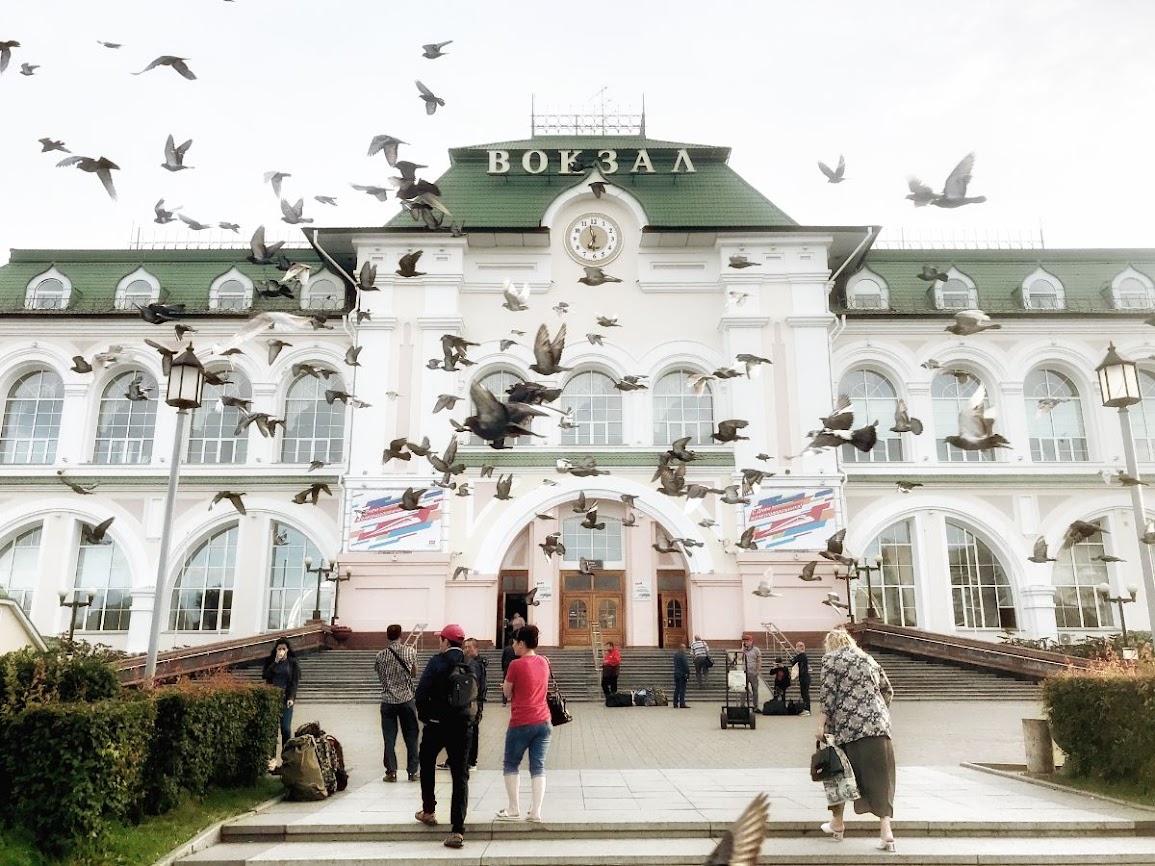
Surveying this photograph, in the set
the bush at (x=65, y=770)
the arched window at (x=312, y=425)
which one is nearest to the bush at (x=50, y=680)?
the bush at (x=65, y=770)

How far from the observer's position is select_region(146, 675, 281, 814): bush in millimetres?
7910

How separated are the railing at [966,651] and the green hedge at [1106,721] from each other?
1329 cm

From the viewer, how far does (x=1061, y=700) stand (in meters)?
9.90

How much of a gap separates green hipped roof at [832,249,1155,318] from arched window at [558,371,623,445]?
8.41 m

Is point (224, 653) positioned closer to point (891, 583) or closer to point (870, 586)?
point (870, 586)

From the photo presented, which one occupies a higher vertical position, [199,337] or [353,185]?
[199,337]

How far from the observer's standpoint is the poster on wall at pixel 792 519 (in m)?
25.6

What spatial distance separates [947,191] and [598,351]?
18954 mm

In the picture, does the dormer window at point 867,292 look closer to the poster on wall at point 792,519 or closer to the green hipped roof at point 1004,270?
the green hipped roof at point 1004,270

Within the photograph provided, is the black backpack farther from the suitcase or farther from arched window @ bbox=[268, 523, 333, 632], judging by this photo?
arched window @ bbox=[268, 523, 333, 632]

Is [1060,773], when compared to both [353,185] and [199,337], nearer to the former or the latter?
[353,185]

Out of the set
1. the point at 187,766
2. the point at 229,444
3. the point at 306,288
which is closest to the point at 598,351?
the point at 306,288

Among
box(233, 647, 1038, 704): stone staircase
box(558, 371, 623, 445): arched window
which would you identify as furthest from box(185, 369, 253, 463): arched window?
box(558, 371, 623, 445): arched window

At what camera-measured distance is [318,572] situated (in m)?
26.8
